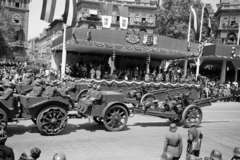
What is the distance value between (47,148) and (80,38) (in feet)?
45.1

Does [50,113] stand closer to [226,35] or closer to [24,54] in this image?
[226,35]

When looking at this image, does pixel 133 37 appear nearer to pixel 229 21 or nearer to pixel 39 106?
pixel 39 106

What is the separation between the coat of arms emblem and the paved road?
12191 mm

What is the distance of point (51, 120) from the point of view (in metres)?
8.05

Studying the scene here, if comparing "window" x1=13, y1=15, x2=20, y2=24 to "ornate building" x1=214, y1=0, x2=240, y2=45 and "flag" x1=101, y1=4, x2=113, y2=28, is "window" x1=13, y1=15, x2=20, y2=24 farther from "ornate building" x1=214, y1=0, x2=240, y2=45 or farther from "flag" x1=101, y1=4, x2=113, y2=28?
"flag" x1=101, y1=4, x2=113, y2=28

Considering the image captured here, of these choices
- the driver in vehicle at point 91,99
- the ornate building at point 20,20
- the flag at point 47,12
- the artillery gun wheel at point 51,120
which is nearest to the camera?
the artillery gun wheel at point 51,120

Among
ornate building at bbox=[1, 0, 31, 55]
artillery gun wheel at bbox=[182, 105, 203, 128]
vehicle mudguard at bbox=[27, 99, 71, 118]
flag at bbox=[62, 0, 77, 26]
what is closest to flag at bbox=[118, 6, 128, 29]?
flag at bbox=[62, 0, 77, 26]

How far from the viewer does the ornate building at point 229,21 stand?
198 feet

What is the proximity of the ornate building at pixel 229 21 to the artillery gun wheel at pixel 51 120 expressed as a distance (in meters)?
58.6

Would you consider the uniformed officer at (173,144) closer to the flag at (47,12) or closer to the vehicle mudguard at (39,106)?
the vehicle mudguard at (39,106)

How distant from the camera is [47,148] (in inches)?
277

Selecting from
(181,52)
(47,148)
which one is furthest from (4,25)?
(47,148)

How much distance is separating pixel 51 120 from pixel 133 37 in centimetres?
1555

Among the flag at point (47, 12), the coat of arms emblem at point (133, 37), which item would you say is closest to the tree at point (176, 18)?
the coat of arms emblem at point (133, 37)
